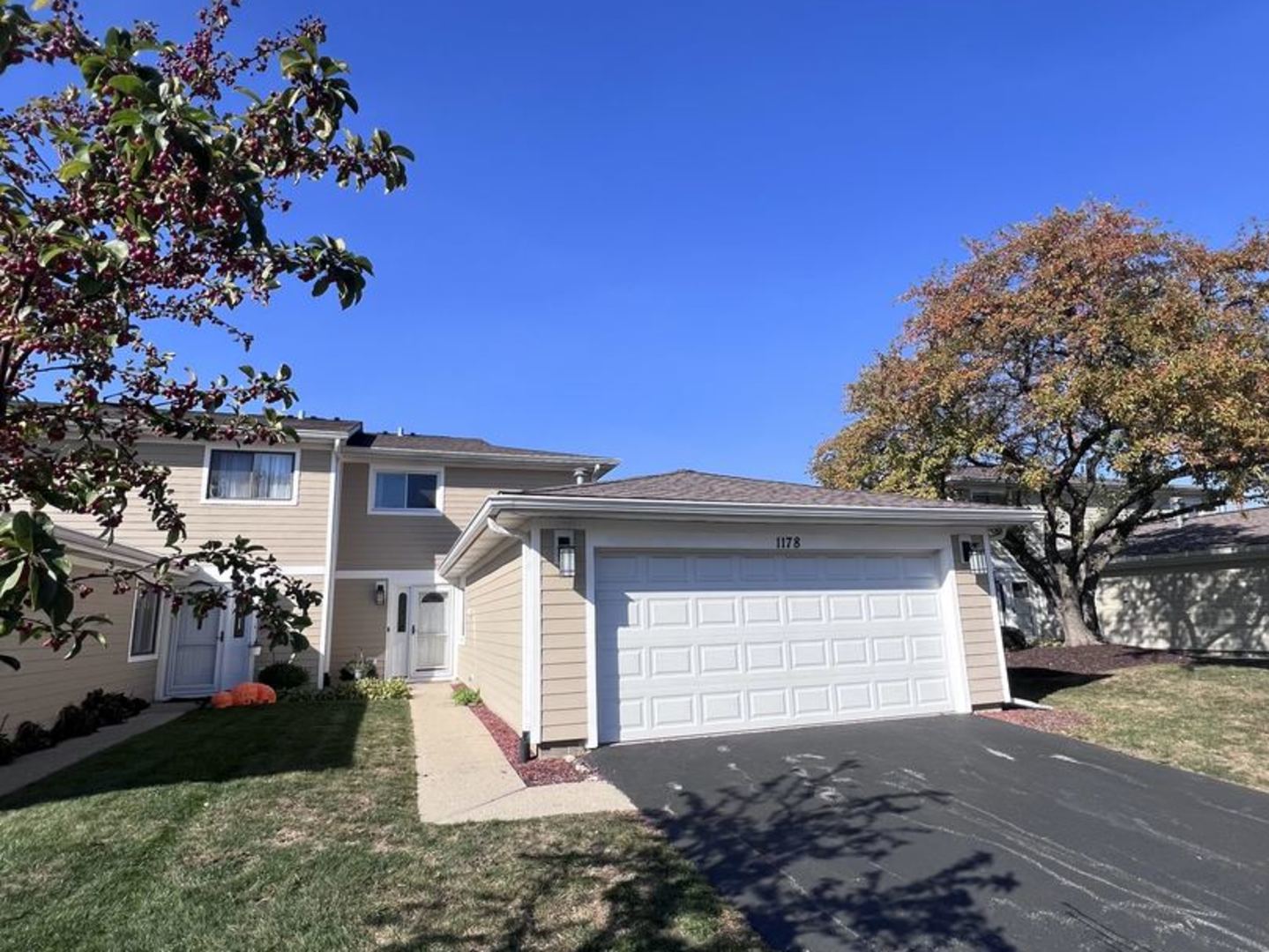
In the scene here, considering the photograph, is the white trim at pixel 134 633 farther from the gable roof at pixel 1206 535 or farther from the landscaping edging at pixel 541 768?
the gable roof at pixel 1206 535

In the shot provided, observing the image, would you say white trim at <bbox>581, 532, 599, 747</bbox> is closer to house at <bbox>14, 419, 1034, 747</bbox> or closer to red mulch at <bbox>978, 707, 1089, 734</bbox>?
house at <bbox>14, 419, 1034, 747</bbox>

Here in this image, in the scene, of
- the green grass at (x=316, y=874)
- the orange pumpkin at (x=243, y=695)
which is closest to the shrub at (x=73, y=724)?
the orange pumpkin at (x=243, y=695)

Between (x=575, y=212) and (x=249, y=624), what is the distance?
10.6m

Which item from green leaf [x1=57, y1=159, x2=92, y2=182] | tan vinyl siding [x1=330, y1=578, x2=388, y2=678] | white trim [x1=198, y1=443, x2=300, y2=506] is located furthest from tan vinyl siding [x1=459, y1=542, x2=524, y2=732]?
green leaf [x1=57, y1=159, x2=92, y2=182]

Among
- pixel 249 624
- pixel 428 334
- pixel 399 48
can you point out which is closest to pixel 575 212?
pixel 428 334

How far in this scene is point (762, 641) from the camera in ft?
28.1

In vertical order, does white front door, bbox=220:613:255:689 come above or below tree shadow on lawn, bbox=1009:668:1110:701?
above

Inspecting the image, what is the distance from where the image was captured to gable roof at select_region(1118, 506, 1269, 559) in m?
18.0

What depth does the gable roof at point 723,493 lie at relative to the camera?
8.43 metres

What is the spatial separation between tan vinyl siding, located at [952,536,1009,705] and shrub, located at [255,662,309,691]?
11.9 metres

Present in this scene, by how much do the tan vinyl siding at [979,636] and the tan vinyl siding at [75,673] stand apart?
32.5ft

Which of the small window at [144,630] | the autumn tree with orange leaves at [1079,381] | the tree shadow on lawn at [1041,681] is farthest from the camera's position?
the autumn tree with orange leaves at [1079,381]

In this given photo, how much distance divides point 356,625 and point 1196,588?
21.1m

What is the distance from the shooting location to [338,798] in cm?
613
